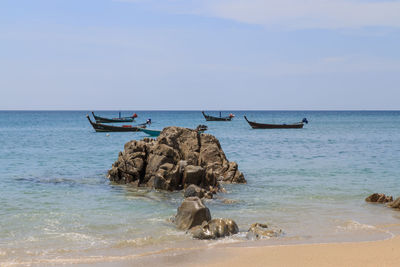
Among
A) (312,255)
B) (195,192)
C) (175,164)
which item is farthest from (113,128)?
(312,255)

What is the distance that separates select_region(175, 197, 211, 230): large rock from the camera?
11484 millimetres

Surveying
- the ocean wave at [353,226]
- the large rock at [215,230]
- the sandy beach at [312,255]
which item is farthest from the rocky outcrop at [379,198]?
the large rock at [215,230]

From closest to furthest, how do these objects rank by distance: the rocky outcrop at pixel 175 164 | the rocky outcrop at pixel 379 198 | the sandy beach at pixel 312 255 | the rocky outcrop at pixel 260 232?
the sandy beach at pixel 312 255, the rocky outcrop at pixel 260 232, the rocky outcrop at pixel 379 198, the rocky outcrop at pixel 175 164

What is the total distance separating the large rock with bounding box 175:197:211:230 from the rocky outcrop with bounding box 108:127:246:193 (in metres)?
4.76

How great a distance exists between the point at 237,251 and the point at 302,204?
5.69 m

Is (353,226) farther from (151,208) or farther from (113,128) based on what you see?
(113,128)

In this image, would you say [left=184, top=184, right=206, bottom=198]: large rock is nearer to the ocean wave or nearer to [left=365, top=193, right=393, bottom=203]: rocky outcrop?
the ocean wave

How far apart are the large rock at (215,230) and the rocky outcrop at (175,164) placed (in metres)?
5.64

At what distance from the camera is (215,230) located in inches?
423

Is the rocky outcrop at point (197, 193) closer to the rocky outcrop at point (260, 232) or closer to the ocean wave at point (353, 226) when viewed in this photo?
the rocky outcrop at point (260, 232)

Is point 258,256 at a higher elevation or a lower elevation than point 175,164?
lower

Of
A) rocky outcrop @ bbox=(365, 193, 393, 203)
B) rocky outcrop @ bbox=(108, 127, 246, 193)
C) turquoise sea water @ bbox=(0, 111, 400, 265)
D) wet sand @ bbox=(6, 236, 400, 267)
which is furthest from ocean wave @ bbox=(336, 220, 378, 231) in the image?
rocky outcrop @ bbox=(108, 127, 246, 193)

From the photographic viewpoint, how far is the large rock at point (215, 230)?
10.7 meters

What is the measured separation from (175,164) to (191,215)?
752cm
